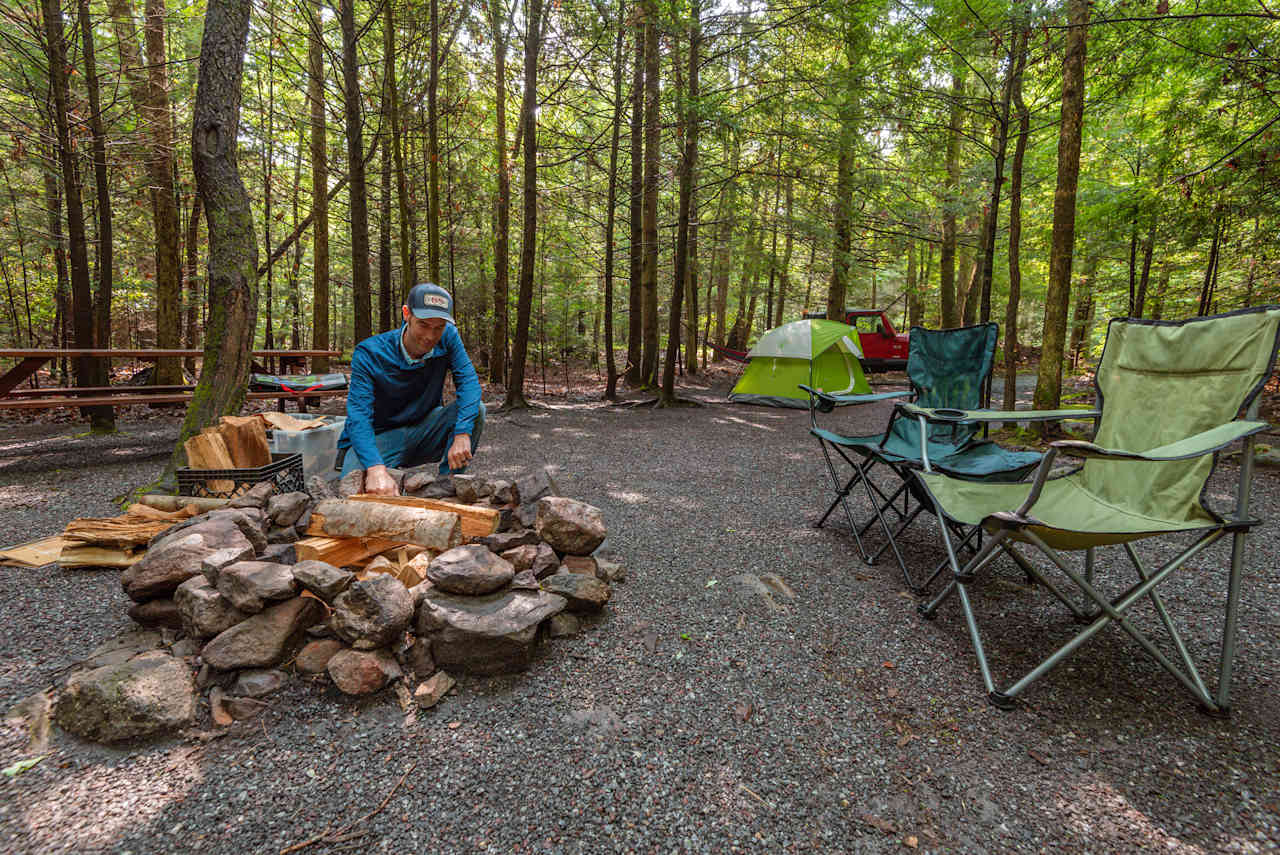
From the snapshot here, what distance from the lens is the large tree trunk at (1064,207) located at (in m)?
4.89

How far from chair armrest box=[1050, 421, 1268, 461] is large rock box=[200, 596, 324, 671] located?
2366 millimetres

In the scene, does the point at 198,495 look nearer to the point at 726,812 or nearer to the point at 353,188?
the point at 726,812

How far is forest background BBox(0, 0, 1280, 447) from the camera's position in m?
4.78

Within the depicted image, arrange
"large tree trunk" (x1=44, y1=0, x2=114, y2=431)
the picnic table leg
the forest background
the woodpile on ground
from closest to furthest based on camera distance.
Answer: the woodpile on ground < the picnic table leg < "large tree trunk" (x1=44, y1=0, x2=114, y2=431) < the forest background

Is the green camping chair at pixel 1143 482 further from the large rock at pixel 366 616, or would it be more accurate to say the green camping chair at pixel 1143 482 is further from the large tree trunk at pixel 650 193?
the large tree trunk at pixel 650 193

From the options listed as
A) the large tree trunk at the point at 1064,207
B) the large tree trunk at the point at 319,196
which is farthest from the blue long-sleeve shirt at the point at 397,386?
the large tree trunk at the point at 319,196

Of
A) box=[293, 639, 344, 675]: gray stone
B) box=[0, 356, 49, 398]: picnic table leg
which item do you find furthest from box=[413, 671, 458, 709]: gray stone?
box=[0, 356, 49, 398]: picnic table leg

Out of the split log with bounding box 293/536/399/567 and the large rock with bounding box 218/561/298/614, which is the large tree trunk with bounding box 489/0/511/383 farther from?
the large rock with bounding box 218/561/298/614

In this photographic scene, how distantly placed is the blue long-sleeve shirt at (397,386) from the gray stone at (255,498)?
1.28 feet

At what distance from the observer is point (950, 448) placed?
3.02 meters

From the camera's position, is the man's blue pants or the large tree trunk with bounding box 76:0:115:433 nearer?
the man's blue pants

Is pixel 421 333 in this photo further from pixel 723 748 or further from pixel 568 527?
pixel 723 748

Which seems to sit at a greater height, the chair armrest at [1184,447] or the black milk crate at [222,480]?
the chair armrest at [1184,447]

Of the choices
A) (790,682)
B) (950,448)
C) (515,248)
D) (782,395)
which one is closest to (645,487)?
(950,448)
